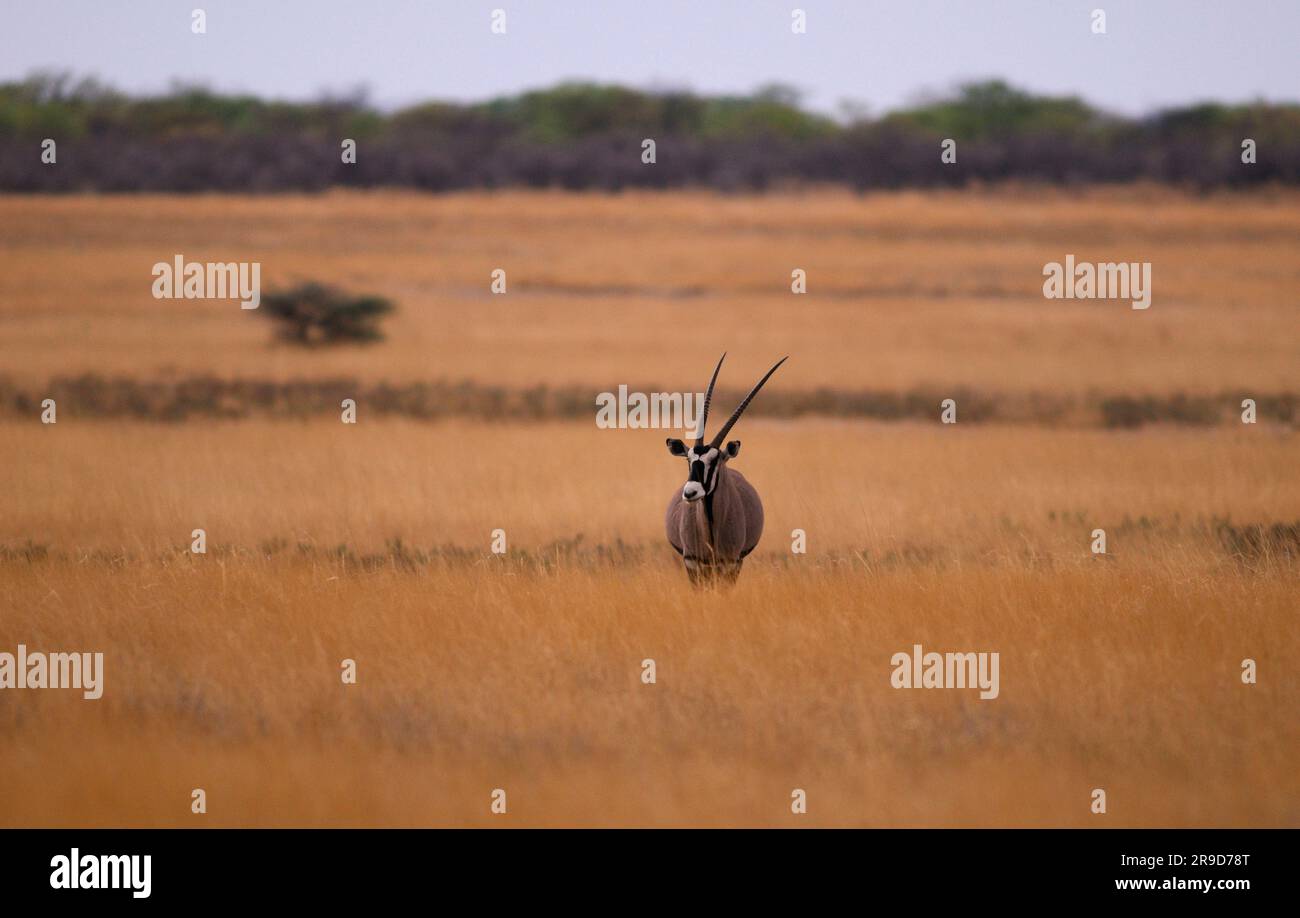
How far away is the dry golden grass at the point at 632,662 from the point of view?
751cm

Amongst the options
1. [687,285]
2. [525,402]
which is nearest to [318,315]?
[525,402]

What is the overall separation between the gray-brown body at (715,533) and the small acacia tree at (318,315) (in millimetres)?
21108

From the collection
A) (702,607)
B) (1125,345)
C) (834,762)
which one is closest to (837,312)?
(1125,345)

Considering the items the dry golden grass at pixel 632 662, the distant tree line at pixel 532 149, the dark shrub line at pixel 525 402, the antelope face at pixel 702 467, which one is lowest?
the dry golden grass at pixel 632 662

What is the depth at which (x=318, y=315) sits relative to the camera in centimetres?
3138

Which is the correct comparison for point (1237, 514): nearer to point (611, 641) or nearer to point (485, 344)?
point (611, 641)

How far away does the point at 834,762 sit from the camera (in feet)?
26.3

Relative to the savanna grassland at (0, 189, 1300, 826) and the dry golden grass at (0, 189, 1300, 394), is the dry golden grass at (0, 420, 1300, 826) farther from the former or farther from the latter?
the dry golden grass at (0, 189, 1300, 394)

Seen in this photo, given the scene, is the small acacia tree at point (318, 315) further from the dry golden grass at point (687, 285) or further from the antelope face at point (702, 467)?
the antelope face at point (702, 467)

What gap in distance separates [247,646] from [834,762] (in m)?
4.21

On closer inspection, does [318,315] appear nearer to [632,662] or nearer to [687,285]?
[687,285]

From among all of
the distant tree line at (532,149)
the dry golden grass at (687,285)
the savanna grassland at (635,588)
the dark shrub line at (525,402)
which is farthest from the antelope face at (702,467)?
the distant tree line at (532,149)

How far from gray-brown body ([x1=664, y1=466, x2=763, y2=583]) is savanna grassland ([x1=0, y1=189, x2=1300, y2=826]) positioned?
0.29 meters

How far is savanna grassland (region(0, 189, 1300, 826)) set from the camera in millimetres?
7699
